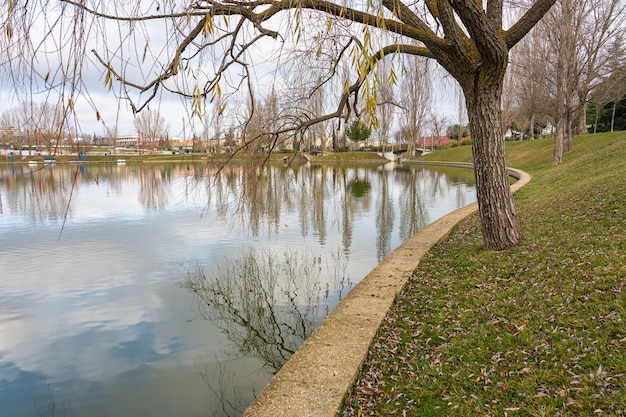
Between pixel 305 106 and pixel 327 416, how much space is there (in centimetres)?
540

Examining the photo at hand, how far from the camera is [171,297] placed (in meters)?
7.24

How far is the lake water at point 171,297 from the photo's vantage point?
4613 millimetres

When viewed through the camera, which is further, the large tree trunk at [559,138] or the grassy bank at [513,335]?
the large tree trunk at [559,138]

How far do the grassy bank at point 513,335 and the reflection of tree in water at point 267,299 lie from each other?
1427 mm

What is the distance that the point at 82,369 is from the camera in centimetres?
505

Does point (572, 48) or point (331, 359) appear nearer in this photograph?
point (331, 359)

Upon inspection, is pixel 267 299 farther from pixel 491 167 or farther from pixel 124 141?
pixel 491 167

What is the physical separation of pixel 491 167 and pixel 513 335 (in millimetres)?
3209

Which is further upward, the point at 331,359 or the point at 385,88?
the point at 385,88

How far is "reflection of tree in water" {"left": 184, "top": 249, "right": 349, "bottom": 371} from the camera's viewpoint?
5621mm

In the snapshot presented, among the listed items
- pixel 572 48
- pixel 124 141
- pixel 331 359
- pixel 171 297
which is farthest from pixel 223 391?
pixel 572 48

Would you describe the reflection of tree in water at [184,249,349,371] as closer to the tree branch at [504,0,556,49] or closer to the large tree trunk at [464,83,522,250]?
the large tree trunk at [464,83,522,250]

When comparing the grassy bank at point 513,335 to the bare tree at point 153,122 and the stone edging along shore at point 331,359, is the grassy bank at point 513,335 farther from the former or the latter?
the bare tree at point 153,122

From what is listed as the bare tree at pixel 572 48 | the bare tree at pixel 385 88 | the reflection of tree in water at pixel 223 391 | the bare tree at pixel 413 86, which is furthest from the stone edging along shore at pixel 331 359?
the bare tree at pixel 572 48
